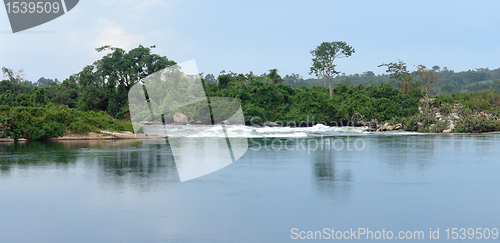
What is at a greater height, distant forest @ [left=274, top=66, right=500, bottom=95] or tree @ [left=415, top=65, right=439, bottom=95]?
distant forest @ [left=274, top=66, right=500, bottom=95]

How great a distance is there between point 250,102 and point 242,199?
35.2m

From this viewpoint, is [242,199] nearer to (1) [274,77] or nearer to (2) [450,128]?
(2) [450,128]

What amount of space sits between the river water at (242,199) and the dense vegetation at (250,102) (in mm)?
9994

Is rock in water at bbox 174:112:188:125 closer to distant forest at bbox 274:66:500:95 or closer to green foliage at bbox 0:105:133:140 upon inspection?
green foliage at bbox 0:105:133:140

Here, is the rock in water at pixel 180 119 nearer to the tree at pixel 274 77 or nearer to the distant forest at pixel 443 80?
the tree at pixel 274 77

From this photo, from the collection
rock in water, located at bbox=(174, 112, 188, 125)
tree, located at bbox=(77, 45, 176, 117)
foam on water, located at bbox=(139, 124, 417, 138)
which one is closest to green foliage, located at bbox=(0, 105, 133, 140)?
foam on water, located at bbox=(139, 124, 417, 138)

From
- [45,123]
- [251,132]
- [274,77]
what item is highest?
[274,77]

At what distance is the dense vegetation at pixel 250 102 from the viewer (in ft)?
73.6

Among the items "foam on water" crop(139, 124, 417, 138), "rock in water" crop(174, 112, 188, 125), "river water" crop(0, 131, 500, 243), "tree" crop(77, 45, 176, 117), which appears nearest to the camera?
"river water" crop(0, 131, 500, 243)

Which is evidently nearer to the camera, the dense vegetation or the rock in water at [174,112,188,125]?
the dense vegetation

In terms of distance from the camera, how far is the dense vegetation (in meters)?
22.4

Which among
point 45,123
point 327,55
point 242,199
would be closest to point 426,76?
point 327,55

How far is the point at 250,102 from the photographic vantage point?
42.6m

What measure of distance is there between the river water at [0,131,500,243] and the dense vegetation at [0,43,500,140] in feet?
32.8
